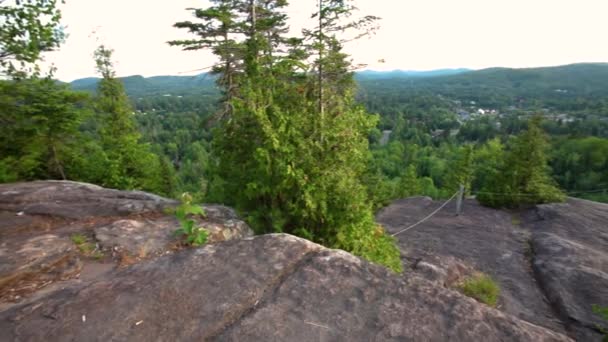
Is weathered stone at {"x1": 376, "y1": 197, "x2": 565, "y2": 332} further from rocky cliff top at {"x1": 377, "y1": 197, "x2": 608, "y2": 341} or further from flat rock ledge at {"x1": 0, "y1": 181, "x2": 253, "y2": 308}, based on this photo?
flat rock ledge at {"x1": 0, "y1": 181, "x2": 253, "y2": 308}

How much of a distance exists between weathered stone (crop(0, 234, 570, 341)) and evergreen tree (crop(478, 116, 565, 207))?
56.2ft

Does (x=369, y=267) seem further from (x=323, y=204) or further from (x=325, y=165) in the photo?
(x=325, y=165)

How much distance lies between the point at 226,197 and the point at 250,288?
364 centimetres

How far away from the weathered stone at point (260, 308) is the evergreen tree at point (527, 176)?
17144 millimetres

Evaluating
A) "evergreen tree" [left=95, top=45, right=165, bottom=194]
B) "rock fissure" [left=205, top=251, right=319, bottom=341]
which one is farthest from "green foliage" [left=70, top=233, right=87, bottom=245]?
"evergreen tree" [left=95, top=45, right=165, bottom=194]

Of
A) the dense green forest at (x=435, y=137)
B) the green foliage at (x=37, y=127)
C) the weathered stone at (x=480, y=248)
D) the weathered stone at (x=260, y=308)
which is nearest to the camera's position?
the weathered stone at (x=260, y=308)

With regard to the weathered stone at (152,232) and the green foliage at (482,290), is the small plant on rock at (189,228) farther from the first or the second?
the green foliage at (482,290)

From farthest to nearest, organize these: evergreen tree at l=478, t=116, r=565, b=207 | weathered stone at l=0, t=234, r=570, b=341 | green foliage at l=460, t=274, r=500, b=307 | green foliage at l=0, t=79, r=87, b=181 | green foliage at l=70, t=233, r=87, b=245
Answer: evergreen tree at l=478, t=116, r=565, b=207
green foliage at l=460, t=274, r=500, b=307
green foliage at l=0, t=79, r=87, b=181
green foliage at l=70, t=233, r=87, b=245
weathered stone at l=0, t=234, r=570, b=341

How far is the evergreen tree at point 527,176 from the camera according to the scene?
1672 centimetres

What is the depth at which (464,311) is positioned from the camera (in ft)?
8.96

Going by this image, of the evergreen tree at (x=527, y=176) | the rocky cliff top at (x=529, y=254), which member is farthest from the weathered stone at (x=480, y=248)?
the evergreen tree at (x=527, y=176)

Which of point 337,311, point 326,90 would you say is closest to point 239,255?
point 337,311

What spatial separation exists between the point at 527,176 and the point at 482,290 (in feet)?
38.6

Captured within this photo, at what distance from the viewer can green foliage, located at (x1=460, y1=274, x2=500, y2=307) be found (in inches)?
319
